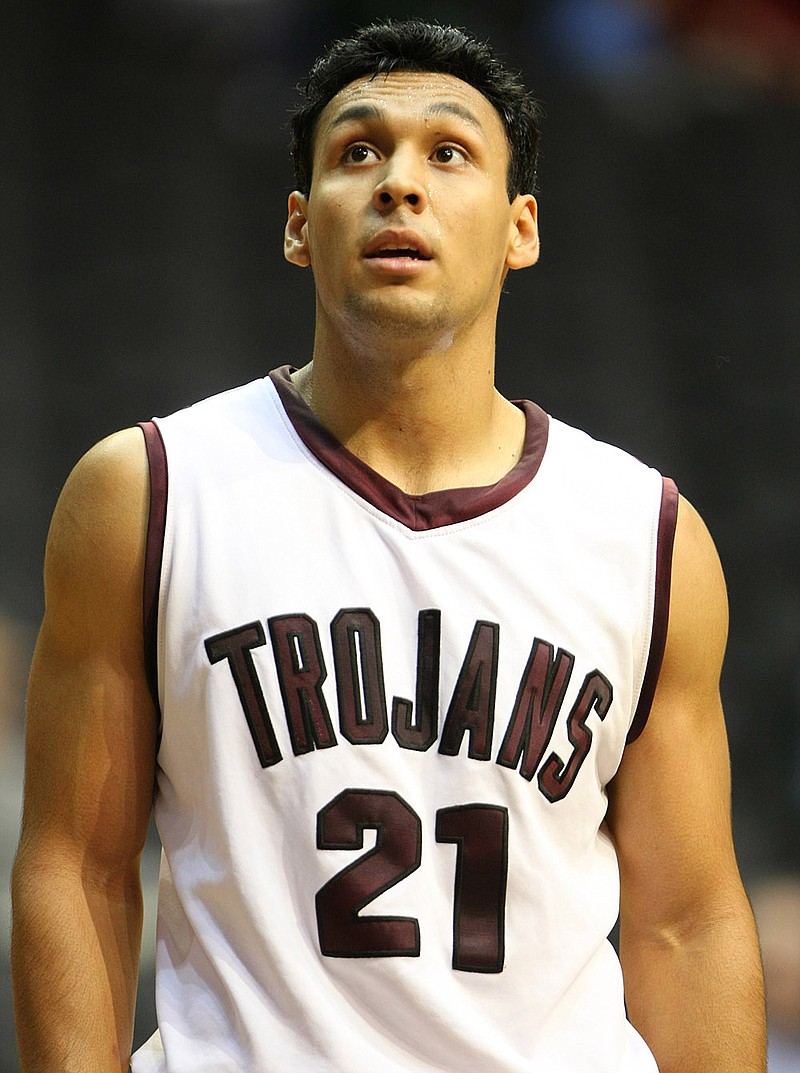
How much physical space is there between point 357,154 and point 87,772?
2.71ft

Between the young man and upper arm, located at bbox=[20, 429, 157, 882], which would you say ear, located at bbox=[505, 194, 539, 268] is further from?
upper arm, located at bbox=[20, 429, 157, 882]

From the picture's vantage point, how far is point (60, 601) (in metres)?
1.85

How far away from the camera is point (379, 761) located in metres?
1.81

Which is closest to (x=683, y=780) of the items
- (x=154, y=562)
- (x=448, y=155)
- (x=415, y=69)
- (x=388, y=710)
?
(x=388, y=710)

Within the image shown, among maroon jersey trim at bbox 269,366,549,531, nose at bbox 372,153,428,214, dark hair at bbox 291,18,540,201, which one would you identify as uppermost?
dark hair at bbox 291,18,540,201

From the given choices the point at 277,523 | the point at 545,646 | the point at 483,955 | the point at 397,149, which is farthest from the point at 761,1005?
the point at 397,149

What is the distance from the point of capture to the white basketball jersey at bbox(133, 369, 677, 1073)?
5.76ft

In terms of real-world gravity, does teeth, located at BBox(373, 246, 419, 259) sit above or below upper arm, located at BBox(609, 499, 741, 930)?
above

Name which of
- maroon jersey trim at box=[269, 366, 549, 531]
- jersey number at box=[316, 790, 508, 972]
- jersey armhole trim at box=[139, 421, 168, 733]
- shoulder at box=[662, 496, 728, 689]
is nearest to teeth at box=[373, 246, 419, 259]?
maroon jersey trim at box=[269, 366, 549, 531]

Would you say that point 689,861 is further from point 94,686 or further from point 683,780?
point 94,686

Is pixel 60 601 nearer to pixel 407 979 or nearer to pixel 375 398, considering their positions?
pixel 375 398

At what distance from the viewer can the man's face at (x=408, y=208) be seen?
1.89 meters

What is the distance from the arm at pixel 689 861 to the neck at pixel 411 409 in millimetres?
298

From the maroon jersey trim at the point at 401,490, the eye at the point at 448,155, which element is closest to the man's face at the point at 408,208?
the eye at the point at 448,155
